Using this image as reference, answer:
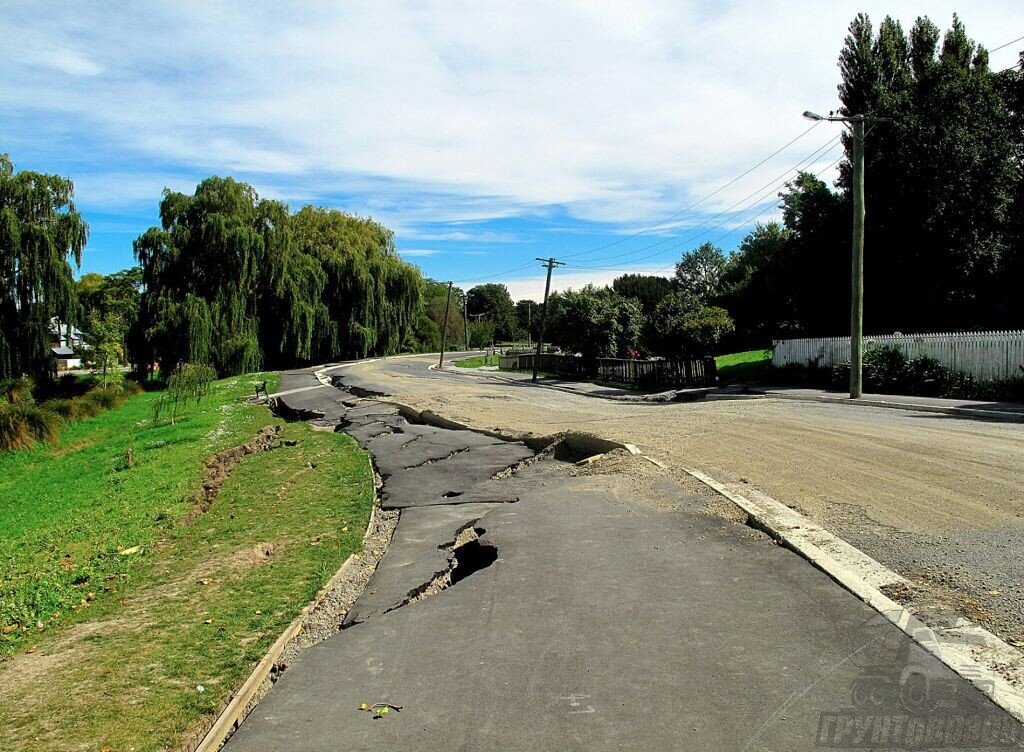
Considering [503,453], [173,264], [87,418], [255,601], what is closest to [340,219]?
[173,264]

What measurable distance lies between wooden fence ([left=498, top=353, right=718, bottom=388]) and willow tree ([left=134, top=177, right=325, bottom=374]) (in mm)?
18696

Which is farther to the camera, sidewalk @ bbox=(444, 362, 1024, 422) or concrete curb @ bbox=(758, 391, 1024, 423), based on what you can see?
sidewalk @ bbox=(444, 362, 1024, 422)

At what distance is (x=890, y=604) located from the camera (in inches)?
187

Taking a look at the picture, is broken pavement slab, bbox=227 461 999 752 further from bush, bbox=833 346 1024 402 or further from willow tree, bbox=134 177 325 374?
willow tree, bbox=134 177 325 374

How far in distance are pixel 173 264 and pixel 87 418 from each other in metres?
14.8

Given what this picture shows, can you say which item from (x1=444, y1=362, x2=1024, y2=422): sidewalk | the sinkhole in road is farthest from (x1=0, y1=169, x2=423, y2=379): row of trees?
the sinkhole in road

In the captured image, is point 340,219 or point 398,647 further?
Answer: point 340,219

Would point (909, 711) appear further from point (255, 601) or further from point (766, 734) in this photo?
point (255, 601)

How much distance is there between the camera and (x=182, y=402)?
30859 millimetres

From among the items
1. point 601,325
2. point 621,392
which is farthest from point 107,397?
point 601,325

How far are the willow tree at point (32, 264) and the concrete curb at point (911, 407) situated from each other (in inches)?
1131

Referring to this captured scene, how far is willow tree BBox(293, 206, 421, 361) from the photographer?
58438 millimetres

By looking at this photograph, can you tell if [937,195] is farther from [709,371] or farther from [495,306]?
[495,306]

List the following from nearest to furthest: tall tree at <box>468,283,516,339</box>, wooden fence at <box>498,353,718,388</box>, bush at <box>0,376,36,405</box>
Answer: bush at <box>0,376,36,405</box>, wooden fence at <box>498,353,718,388</box>, tall tree at <box>468,283,516,339</box>
